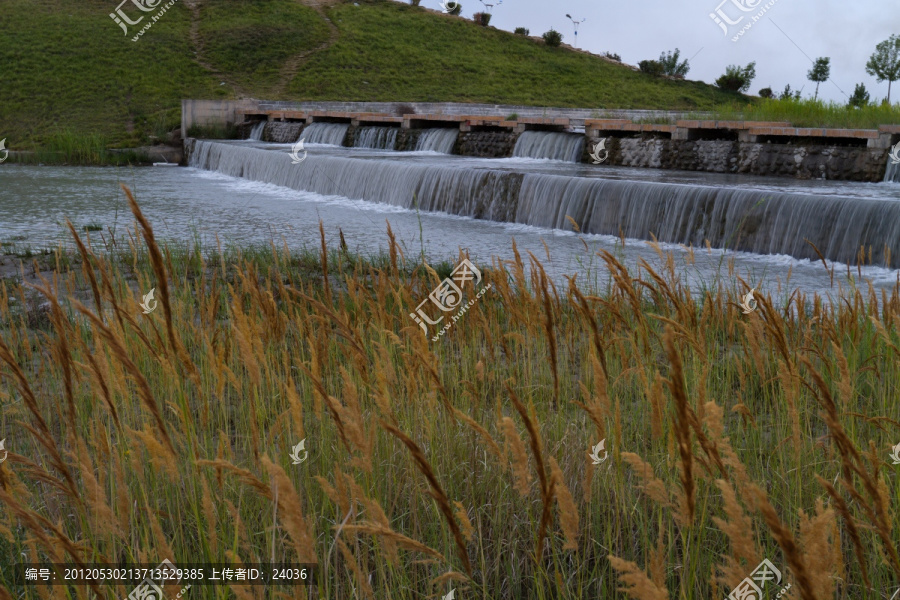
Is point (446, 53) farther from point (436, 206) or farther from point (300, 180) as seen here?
point (436, 206)

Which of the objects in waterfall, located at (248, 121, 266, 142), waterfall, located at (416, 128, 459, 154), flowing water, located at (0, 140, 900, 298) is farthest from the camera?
waterfall, located at (248, 121, 266, 142)

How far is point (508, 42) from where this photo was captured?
45062 mm

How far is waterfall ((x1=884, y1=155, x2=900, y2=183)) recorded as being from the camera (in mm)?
11805

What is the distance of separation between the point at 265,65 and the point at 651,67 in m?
20.5

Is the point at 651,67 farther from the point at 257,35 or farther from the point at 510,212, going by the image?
the point at 510,212

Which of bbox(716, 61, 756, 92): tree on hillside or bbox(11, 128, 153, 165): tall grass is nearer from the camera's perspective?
bbox(11, 128, 153, 165): tall grass

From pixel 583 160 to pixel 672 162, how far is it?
2007mm

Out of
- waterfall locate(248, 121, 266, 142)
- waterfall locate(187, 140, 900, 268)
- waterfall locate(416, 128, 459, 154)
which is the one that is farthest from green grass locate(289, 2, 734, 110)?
waterfall locate(187, 140, 900, 268)

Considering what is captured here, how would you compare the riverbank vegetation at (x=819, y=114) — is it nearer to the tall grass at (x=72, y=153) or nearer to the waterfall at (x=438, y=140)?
the waterfall at (x=438, y=140)

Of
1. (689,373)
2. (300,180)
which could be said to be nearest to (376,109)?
(300,180)

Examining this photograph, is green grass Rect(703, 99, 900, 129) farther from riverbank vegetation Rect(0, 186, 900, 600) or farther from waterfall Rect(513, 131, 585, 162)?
riverbank vegetation Rect(0, 186, 900, 600)

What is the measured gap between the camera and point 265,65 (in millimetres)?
35656

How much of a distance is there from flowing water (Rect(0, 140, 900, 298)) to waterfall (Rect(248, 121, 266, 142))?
263 inches

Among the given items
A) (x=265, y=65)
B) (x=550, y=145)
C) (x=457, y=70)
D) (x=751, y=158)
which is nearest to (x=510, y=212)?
(x=751, y=158)
